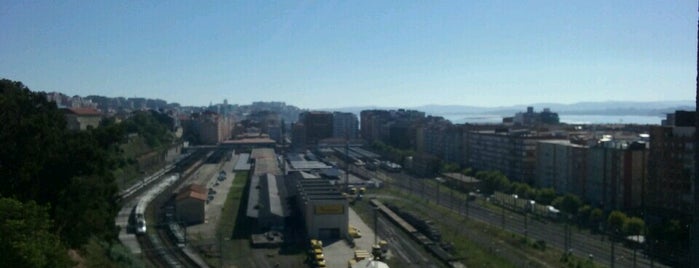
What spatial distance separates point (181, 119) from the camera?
30.7 metres

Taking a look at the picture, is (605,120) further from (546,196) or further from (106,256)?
(106,256)

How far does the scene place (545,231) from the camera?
8.20 m

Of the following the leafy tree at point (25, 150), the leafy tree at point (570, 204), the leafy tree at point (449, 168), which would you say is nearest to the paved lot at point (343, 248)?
the leafy tree at point (25, 150)

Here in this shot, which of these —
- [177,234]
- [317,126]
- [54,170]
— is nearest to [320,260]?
[177,234]

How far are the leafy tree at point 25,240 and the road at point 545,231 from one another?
457 centimetres

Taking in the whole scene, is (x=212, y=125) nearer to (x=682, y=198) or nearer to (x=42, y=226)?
(x=682, y=198)

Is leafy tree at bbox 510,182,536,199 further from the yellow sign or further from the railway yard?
the yellow sign

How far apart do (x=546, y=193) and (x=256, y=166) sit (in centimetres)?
671

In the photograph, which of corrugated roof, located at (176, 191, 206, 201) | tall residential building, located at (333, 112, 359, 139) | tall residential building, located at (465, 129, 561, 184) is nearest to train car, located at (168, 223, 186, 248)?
corrugated roof, located at (176, 191, 206, 201)

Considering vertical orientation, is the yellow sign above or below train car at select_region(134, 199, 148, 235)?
above

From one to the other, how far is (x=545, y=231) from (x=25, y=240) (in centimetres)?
605

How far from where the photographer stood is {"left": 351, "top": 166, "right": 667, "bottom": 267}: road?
670cm

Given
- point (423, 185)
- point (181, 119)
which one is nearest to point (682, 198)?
point (423, 185)

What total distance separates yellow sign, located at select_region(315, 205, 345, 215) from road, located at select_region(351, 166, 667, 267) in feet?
6.48
